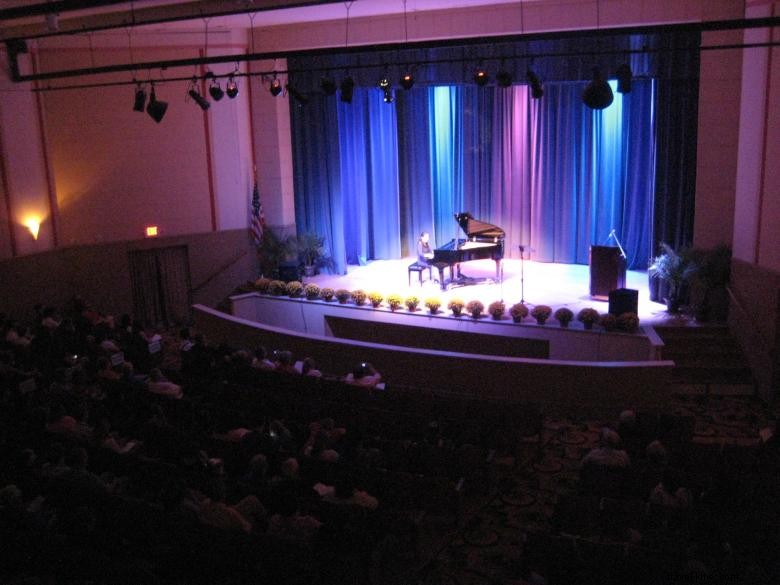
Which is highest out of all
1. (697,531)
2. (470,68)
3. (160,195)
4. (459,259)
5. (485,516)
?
(470,68)

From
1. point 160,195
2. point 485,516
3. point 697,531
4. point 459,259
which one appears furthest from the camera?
point 160,195

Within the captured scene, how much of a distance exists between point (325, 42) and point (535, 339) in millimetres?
8107

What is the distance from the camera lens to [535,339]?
11961mm

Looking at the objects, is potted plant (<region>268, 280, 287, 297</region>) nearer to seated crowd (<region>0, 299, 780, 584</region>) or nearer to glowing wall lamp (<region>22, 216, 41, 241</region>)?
glowing wall lamp (<region>22, 216, 41, 241</region>)

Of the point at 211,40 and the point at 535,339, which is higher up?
the point at 211,40

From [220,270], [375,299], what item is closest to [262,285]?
[220,270]

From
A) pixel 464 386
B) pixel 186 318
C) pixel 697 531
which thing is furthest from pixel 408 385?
pixel 186 318

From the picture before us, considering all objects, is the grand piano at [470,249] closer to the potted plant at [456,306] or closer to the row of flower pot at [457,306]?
the row of flower pot at [457,306]

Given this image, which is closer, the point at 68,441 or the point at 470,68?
the point at 68,441

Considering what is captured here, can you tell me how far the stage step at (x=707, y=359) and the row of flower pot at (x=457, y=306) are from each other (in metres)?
0.86

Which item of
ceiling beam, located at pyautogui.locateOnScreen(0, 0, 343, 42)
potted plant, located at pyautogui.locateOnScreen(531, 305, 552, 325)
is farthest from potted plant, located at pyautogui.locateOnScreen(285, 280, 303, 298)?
ceiling beam, located at pyautogui.locateOnScreen(0, 0, 343, 42)

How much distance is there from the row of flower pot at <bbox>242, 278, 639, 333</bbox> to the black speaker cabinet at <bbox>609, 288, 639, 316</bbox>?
27 cm

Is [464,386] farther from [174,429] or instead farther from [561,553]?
[561,553]

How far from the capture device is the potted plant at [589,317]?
11555mm
